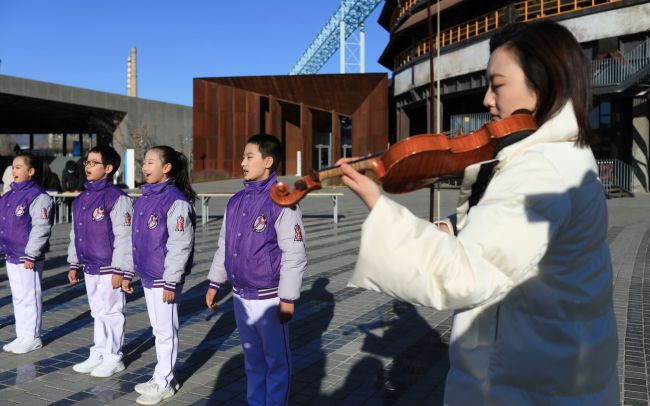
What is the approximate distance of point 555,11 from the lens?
27297 mm

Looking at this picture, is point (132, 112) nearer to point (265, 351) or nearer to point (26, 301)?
point (26, 301)

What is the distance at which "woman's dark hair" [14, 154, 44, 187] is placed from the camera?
5.53 metres

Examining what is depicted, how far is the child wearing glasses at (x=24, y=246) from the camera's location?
5.31 meters

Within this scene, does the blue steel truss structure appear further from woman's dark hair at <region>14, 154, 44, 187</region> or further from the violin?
the violin

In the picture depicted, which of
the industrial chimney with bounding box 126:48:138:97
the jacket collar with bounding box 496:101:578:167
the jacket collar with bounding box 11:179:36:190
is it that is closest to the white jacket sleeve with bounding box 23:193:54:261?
the jacket collar with bounding box 11:179:36:190

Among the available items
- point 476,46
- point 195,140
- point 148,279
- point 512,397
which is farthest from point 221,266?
point 195,140

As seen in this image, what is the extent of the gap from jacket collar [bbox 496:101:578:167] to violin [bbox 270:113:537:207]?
0.18 feet

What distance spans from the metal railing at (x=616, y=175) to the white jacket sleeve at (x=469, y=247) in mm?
26121

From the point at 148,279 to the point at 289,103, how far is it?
3453cm

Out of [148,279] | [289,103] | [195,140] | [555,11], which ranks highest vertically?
[555,11]

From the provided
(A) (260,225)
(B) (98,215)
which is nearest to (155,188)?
(B) (98,215)

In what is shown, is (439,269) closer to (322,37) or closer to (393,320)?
(393,320)

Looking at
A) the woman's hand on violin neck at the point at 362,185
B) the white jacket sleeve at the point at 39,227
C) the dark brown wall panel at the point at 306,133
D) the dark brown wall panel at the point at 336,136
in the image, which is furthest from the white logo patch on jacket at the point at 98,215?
the dark brown wall panel at the point at 306,133

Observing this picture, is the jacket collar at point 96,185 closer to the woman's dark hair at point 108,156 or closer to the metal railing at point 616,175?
the woman's dark hair at point 108,156
